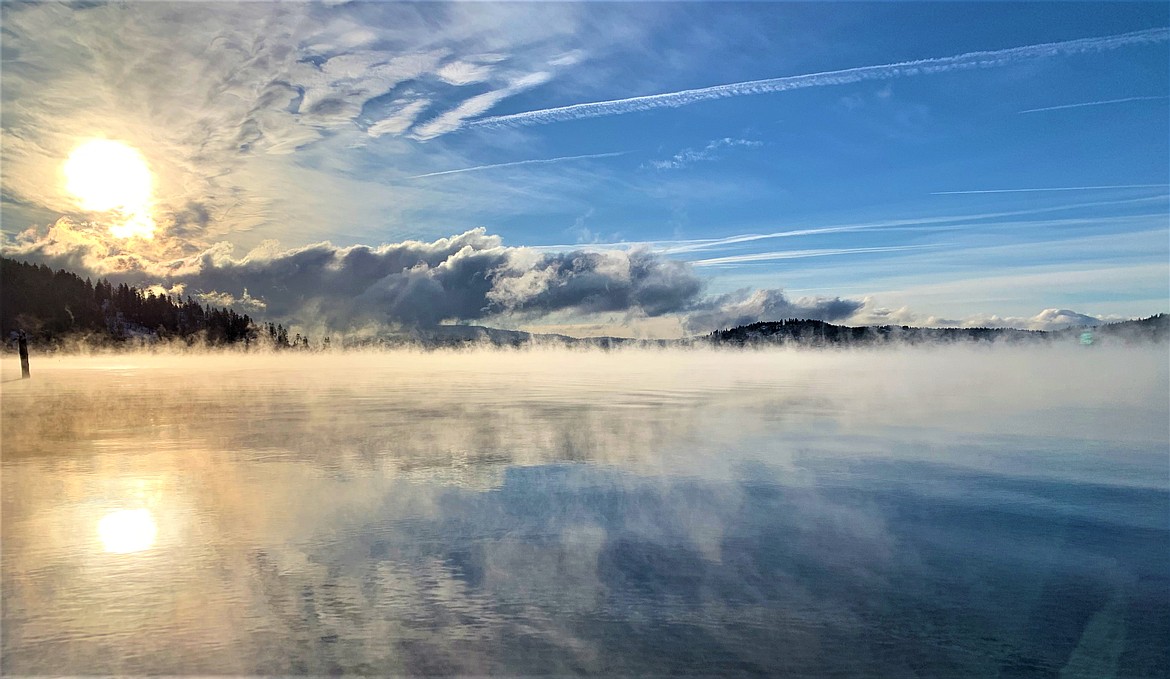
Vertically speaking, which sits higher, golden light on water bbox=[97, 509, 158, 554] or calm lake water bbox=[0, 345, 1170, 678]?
golden light on water bbox=[97, 509, 158, 554]

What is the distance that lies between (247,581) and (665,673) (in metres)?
8.34

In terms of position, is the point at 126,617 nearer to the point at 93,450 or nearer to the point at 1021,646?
the point at 1021,646

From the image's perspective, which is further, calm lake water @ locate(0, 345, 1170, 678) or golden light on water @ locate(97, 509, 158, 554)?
golden light on water @ locate(97, 509, 158, 554)

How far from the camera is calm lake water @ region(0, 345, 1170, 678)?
1117cm

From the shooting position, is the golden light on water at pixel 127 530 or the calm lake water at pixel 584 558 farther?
the golden light on water at pixel 127 530

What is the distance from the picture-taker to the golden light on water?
1656 cm

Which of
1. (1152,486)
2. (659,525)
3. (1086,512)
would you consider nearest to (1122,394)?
(1152,486)

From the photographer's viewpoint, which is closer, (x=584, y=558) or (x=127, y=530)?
(x=584, y=558)

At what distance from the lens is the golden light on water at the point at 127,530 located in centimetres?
1656

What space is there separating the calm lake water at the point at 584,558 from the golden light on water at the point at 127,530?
80 millimetres

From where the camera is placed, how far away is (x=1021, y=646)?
11.5 meters

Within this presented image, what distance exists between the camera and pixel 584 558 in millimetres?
15523

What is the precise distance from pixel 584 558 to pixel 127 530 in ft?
36.7

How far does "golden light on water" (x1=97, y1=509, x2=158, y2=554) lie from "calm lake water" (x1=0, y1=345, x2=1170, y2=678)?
8 cm
